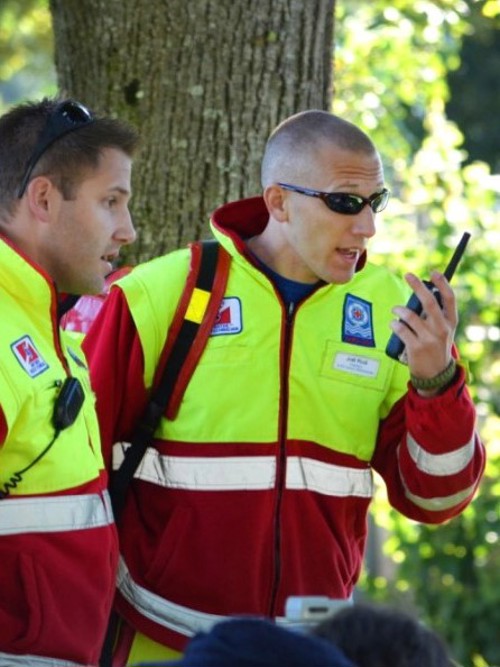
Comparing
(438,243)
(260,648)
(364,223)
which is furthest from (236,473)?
(438,243)

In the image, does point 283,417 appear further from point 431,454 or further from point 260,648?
point 260,648

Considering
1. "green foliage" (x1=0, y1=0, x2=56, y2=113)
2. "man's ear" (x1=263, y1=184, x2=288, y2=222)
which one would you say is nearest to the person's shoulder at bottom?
"man's ear" (x1=263, y1=184, x2=288, y2=222)

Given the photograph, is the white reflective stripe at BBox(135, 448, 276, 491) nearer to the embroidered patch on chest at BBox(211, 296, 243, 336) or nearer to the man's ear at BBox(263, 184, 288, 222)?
the embroidered patch on chest at BBox(211, 296, 243, 336)

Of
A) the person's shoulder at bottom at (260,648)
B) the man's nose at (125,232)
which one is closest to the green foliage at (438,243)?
the man's nose at (125,232)

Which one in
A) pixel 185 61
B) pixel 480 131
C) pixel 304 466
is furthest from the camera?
pixel 480 131

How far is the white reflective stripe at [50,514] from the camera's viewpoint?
153 inches

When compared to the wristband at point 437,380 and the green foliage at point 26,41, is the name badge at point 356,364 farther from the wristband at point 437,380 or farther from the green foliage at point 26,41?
the green foliage at point 26,41

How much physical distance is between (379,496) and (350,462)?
191 inches

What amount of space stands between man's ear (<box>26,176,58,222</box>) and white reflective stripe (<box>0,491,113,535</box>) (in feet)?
2.37

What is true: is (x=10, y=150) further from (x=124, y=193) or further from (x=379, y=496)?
(x=379, y=496)

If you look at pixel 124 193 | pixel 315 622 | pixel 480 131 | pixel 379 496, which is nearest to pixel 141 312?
pixel 124 193

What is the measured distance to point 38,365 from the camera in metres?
3.98

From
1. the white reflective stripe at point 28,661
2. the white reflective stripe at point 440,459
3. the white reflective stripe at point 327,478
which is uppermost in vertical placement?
the white reflective stripe at point 440,459

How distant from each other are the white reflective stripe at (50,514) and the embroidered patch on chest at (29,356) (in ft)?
1.01
